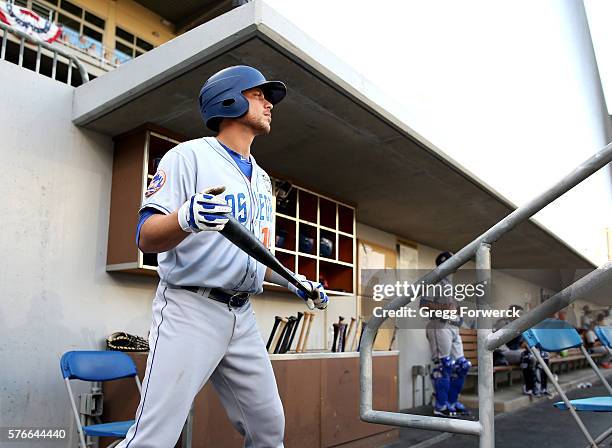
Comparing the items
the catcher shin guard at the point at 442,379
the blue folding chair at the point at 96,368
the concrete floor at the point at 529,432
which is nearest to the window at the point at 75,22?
the blue folding chair at the point at 96,368

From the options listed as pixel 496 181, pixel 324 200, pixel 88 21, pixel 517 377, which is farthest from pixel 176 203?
pixel 88 21

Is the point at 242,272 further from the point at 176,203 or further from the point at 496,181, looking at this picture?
the point at 496,181

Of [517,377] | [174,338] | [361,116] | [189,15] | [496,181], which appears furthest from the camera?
[189,15]

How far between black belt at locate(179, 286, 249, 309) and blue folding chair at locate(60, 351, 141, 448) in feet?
4.94

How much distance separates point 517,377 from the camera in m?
9.14

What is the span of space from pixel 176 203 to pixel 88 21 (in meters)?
11.8

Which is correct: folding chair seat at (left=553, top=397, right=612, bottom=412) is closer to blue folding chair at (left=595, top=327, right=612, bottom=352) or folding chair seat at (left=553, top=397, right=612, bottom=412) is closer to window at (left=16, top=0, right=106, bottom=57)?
blue folding chair at (left=595, top=327, right=612, bottom=352)

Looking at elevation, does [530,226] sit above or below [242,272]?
above

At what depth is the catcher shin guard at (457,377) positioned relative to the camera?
18.3 ft

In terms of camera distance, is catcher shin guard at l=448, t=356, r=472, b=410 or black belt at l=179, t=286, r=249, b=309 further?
catcher shin guard at l=448, t=356, r=472, b=410

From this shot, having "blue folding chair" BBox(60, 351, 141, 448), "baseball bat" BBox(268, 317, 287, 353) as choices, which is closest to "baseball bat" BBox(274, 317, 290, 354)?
"baseball bat" BBox(268, 317, 287, 353)

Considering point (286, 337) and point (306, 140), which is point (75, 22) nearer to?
point (306, 140)

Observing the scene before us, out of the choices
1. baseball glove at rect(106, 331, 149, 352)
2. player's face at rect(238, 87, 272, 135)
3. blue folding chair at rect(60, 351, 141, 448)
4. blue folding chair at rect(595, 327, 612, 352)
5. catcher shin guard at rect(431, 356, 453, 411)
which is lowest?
catcher shin guard at rect(431, 356, 453, 411)

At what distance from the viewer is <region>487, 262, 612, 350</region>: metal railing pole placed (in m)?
1.64
